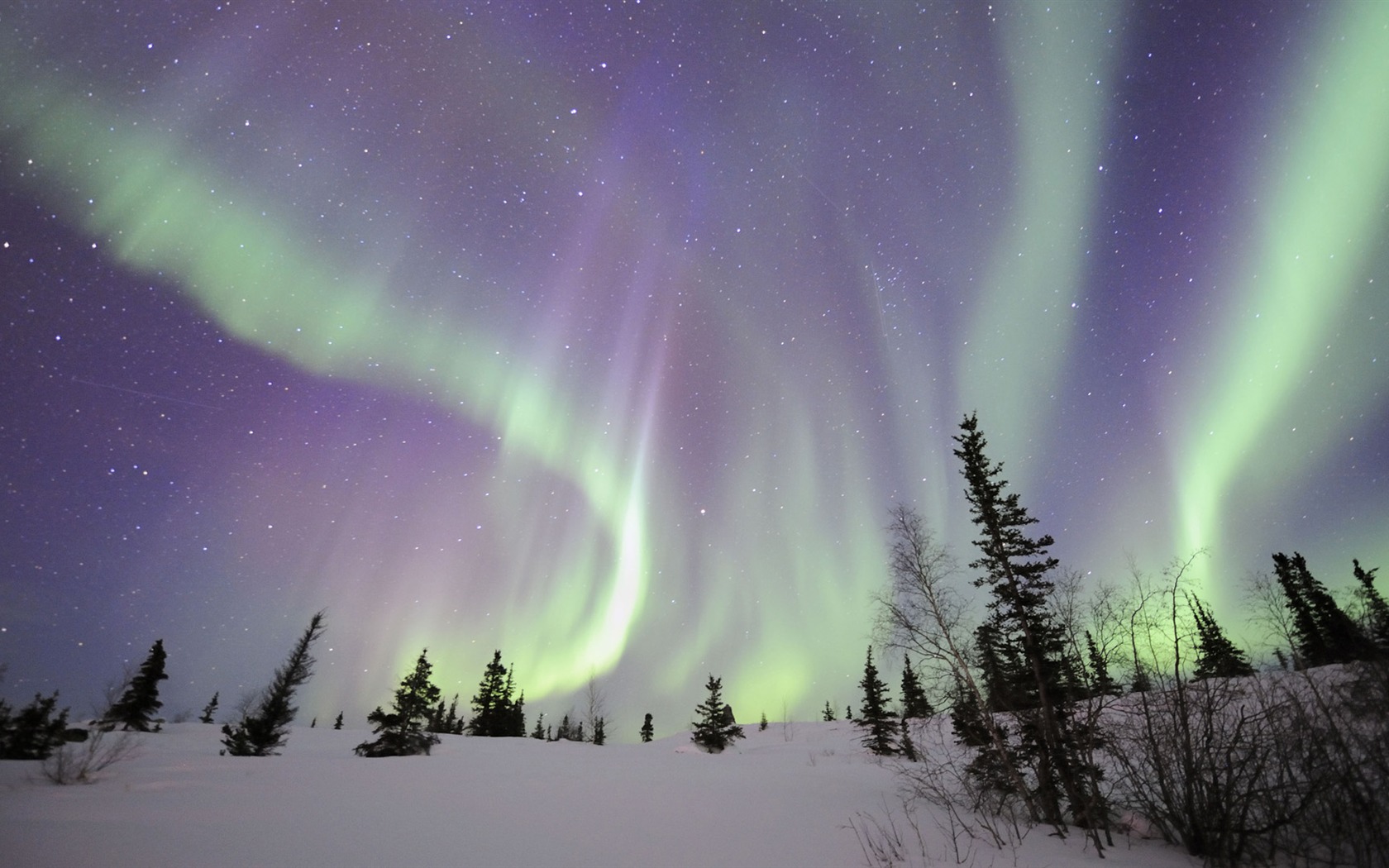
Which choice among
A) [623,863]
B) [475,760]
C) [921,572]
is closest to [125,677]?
[475,760]

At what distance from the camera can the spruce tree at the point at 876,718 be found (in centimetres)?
3516

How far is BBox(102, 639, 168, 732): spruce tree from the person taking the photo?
3569 cm

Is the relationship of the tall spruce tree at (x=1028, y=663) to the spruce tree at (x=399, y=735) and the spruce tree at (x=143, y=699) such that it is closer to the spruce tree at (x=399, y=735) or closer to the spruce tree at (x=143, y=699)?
the spruce tree at (x=399, y=735)

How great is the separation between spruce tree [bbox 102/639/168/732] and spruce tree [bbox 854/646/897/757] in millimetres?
48808

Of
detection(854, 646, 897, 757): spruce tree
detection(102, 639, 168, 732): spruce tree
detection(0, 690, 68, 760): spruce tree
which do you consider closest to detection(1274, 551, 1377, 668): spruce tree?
detection(854, 646, 897, 757): spruce tree

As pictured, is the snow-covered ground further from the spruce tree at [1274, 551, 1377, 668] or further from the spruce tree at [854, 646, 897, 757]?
the spruce tree at [1274, 551, 1377, 668]

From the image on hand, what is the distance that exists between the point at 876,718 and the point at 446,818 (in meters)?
34.7

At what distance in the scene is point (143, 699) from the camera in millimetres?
36938

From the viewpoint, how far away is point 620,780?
15.8 meters

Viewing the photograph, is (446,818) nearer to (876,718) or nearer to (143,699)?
(876,718)

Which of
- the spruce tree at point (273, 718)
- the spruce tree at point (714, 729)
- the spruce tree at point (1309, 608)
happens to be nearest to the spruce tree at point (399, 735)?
the spruce tree at point (273, 718)

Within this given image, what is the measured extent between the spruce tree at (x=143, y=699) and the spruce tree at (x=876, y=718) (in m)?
48.8

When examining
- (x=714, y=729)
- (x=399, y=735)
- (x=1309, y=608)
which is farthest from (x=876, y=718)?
(x=1309, y=608)

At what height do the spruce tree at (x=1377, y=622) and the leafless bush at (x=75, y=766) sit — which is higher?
the spruce tree at (x=1377, y=622)
